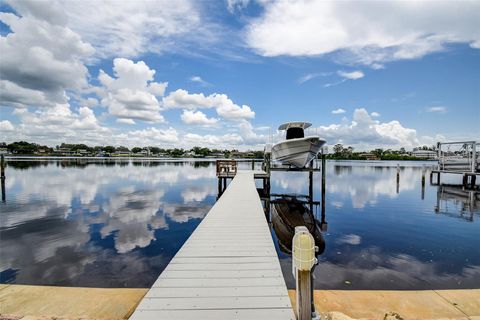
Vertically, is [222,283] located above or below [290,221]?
above

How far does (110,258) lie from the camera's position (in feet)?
30.3

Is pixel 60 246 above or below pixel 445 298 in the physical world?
below

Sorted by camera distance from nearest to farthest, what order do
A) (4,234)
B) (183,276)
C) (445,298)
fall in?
(183,276)
(445,298)
(4,234)

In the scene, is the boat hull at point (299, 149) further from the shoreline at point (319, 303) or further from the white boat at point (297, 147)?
the shoreline at point (319, 303)

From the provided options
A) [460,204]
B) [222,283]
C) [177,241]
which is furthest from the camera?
[460,204]

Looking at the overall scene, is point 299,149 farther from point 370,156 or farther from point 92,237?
point 370,156

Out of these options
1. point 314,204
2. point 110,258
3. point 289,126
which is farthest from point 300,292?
point 289,126

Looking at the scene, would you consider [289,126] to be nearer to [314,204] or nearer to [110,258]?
[314,204]

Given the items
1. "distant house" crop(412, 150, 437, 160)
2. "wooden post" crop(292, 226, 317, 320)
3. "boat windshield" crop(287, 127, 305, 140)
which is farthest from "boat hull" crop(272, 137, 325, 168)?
"distant house" crop(412, 150, 437, 160)

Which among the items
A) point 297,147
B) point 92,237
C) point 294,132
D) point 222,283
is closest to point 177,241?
point 92,237

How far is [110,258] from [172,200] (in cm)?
1244

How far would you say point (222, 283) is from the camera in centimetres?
422

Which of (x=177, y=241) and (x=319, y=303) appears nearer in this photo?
(x=319, y=303)

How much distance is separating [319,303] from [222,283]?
2581 millimetres
